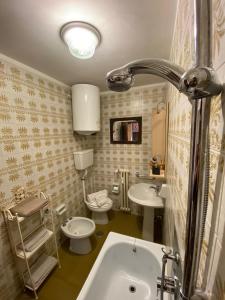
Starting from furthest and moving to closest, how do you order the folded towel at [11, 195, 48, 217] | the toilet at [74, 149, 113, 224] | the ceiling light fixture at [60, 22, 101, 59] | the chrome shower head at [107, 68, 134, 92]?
1. the toilet at [74, 149, 113, 224]
2. the folded towel at [11, 195, 48, 217]
3. the ceiling light fixture at [60, 22, 101, 59]
4. the chrome shower head at [107, 68, 134, 92]

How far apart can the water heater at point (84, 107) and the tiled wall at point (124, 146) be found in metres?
0.41

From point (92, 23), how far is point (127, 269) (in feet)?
6.85

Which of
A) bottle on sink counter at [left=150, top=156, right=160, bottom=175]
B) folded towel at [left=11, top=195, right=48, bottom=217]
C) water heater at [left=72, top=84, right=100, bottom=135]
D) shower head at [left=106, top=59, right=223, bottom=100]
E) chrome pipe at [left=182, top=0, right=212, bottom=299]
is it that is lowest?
folded towel at [left=11, top=195, right=48, bottom=217]

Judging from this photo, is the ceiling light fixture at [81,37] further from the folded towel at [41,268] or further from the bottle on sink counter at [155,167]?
the folded towel at [41,268]

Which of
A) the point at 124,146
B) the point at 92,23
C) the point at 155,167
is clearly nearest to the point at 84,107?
the point at 124,146

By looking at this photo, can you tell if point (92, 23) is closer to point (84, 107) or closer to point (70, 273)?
point (84, 107)

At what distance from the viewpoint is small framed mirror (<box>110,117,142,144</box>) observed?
2237 millimetres

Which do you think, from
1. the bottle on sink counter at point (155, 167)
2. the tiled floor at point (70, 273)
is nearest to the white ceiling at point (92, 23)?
the bottle on sink counter at point (155, 167)

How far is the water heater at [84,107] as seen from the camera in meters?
1.91

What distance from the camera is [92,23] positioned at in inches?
35.9

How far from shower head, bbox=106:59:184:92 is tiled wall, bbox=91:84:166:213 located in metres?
1.86

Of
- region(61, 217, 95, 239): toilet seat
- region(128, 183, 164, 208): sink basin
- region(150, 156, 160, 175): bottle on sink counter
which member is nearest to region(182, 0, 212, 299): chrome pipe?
region(150, 156, 160, 175): bottle on sink counter

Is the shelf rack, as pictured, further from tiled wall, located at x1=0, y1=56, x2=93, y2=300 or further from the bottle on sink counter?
the bottle on sink counter

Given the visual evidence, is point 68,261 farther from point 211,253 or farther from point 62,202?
point 211,253
